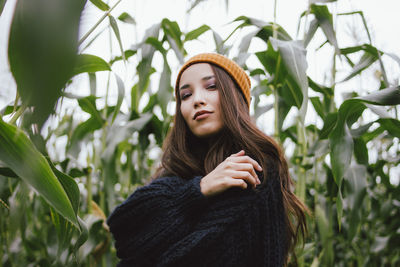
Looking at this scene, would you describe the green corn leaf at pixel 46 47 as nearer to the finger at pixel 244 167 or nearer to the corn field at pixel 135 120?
the corn field at pixel 135 120

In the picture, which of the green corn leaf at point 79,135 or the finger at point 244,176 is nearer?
the finger at point 244,176

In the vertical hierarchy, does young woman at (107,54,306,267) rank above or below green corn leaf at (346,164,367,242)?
above

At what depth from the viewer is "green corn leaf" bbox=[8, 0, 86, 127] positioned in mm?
126

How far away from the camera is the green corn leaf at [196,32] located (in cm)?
116

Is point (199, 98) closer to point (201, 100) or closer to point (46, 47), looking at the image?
point (201, 100)

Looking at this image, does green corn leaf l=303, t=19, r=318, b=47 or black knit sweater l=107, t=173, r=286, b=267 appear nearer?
black knit sweater l=107, t=173, r=286, b=267

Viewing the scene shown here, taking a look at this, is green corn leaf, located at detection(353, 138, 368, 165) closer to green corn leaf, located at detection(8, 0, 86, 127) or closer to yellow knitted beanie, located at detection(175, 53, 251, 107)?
yellow knitted beanie, located at detection(175, 53, 251, 107)

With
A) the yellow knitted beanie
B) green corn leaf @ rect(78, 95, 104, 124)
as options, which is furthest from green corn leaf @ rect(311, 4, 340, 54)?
green corn leaf @ rect(78, 95, 104, 124)

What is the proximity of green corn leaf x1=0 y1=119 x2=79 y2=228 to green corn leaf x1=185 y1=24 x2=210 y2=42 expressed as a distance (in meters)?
0.93

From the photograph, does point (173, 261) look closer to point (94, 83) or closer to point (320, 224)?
point (320, 224)

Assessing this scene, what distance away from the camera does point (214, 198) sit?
67 centimetres

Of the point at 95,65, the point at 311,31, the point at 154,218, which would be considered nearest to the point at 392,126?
the point at 311,31

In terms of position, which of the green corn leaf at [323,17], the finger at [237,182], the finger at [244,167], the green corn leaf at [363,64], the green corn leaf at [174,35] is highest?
the green corn leaf at [174,35]

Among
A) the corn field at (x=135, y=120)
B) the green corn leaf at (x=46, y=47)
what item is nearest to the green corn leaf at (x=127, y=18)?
the corn field at (x=135, y=120)
